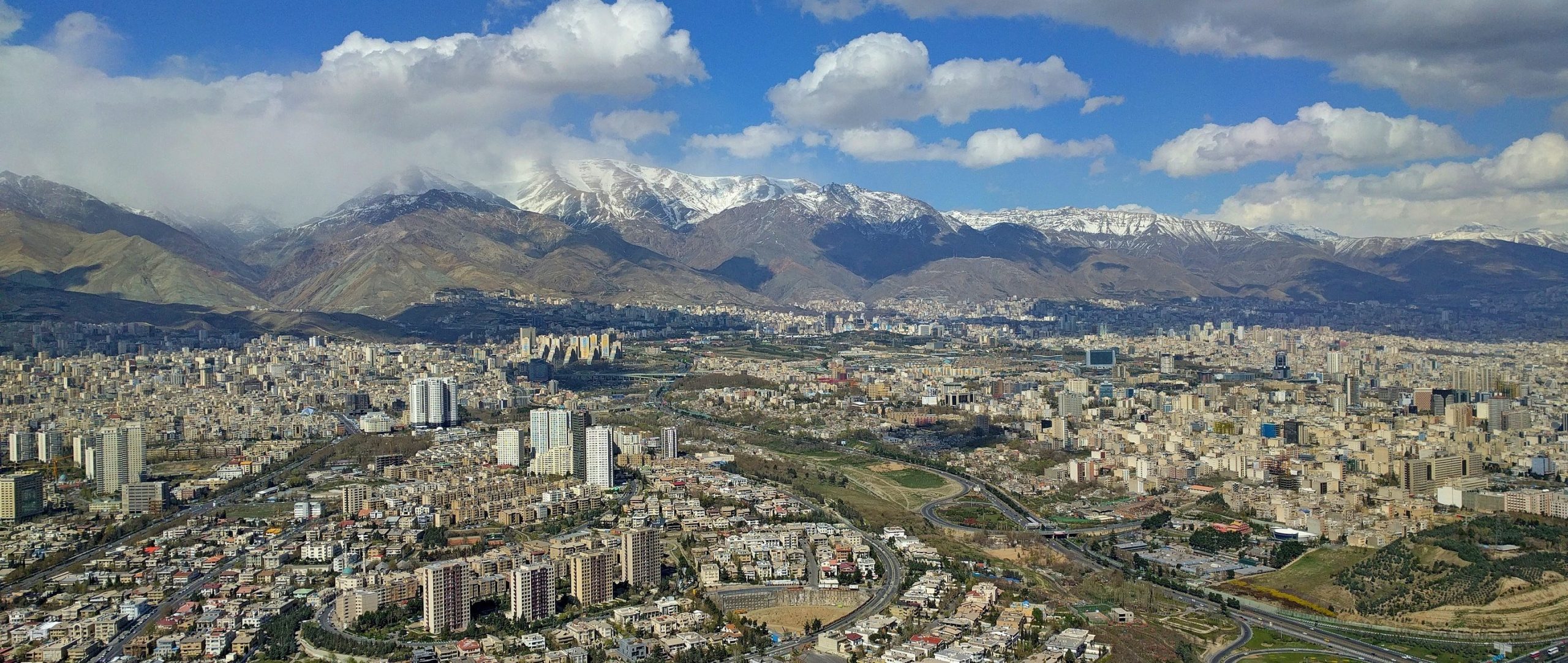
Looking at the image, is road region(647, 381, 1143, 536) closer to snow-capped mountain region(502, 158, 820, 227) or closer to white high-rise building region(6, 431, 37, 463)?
white high-rise building region(6, 431, 37, 463)

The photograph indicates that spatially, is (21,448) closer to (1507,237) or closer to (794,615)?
(794,615)

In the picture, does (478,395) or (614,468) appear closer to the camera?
(614,468)

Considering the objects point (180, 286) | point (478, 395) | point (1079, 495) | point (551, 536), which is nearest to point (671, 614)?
point (551, 536)

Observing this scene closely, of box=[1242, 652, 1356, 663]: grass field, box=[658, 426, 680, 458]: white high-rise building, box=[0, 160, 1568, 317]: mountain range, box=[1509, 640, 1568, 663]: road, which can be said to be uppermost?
box=[0, 160, 1568, 317]: mountain range

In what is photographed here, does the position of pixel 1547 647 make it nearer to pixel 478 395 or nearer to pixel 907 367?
pixel 478 395

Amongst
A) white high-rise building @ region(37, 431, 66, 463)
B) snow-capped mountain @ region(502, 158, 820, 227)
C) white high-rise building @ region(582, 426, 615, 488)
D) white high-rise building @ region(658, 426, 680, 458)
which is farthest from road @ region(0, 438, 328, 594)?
snow-capped mountain @ region(502, 158, 820, 227)

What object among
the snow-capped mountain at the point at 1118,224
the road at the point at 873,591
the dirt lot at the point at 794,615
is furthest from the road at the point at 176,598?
the snow-capped mountain at the point at 1118,224

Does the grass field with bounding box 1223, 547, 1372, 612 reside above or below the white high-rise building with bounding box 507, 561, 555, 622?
below

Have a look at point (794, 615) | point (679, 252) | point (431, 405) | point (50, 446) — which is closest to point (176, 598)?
point (794, 615)
